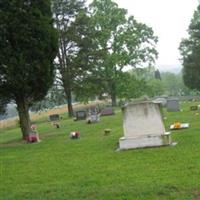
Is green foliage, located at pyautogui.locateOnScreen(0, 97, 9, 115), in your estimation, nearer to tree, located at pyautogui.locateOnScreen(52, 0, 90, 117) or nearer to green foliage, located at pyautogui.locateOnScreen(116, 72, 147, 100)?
tree, located at pyautogui.locateOnScreen(52, 0, 90, 117)

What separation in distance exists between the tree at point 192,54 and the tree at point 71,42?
1568 centimetres

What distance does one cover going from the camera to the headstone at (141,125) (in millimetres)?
14211

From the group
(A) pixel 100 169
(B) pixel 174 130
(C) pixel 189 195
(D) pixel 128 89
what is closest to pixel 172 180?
(C) pixel 189 195

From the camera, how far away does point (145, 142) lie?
1417cm

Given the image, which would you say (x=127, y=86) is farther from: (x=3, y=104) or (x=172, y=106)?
(x=3, y=104)

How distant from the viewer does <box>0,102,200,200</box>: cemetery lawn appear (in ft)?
27.3

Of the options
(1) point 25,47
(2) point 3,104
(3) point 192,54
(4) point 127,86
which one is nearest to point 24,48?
(1) point 25,47

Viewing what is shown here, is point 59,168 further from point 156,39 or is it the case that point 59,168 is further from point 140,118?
point 156,39

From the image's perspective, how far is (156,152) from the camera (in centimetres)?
1291

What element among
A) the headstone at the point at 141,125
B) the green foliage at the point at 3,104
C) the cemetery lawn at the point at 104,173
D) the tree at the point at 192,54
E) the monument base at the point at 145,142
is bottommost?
the cemetery lawn at the point at 104,173

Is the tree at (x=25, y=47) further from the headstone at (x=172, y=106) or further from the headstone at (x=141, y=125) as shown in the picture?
the headstone at (x=172, y=106)

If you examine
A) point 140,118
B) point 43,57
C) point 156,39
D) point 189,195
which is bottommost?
point 189,195

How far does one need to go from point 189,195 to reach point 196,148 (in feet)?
16.6

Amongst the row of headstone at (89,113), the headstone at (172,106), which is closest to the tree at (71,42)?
the row of headstone at (89,113)
